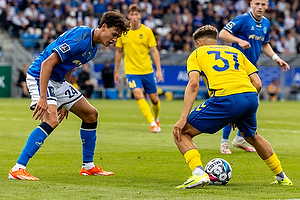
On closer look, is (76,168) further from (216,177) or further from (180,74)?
(180,74)

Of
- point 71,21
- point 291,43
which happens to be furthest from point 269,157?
point 291,43

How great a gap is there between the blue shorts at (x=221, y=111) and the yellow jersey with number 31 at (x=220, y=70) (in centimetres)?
7

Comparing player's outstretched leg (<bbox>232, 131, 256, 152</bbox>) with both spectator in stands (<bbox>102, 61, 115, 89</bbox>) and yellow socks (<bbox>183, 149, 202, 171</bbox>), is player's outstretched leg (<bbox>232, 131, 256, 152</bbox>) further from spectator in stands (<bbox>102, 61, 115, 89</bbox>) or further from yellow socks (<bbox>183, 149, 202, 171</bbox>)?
spectator in stands (<bbox>102, 61, 115, 89</bbox>)

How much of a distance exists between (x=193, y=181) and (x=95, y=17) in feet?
78.3

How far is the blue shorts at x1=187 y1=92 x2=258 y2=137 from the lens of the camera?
19.5 ft

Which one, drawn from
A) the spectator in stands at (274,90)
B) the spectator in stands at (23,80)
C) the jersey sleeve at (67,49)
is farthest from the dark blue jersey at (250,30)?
the spectator in stands at (274,90)

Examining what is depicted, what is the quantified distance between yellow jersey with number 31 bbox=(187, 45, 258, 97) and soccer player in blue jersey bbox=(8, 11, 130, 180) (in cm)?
98

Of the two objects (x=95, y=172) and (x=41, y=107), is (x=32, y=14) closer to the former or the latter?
(x=95, y=172)

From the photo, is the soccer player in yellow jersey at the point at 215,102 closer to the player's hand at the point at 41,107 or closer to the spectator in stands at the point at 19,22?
the player's hand at the point at 41,107

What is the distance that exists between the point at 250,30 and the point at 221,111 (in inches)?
149

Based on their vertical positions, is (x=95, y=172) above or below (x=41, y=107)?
below

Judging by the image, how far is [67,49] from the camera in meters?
6.39

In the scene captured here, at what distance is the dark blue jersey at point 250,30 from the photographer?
9.38 m

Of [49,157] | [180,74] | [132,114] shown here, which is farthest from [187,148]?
[180,74]
